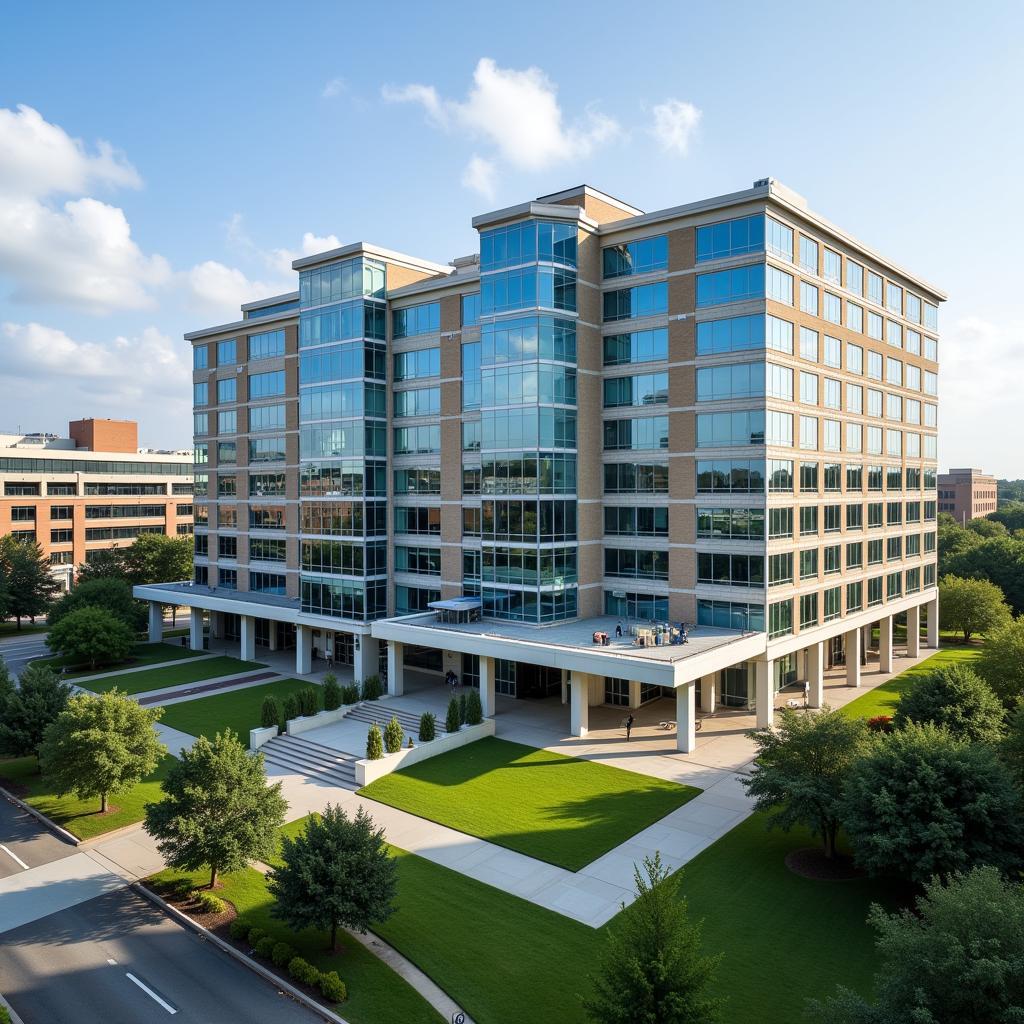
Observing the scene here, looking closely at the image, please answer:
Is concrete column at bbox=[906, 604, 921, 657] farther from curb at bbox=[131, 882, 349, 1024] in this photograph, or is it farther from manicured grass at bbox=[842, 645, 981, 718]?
curb at bbox=[131, 882, 349, 1024]

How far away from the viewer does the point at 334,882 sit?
782 inches

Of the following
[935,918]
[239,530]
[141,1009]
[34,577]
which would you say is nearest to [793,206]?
[935,918]

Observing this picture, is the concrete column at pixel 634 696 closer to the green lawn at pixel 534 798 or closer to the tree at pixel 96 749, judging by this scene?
the green lawn at pixel 534 798

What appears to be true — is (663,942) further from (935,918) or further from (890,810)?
(890,810)

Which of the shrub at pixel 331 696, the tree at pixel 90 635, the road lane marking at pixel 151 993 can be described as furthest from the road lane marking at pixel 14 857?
the tree at pixel 90 635

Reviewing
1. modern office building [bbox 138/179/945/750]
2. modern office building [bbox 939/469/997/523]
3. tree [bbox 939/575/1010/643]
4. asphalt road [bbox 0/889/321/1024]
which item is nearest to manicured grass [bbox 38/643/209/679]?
modern office building [bbox 138/179/945/750]

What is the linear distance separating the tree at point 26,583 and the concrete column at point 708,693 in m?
62.1

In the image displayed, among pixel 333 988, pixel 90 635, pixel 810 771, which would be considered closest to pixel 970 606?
pixel 810 771

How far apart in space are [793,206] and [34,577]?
239 ft

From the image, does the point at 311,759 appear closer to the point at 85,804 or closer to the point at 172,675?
the point at 85,804

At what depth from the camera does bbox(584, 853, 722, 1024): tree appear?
46.7ft

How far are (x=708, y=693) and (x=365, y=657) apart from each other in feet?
70.6

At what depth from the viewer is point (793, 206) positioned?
129 feet

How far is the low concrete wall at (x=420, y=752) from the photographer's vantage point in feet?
108
